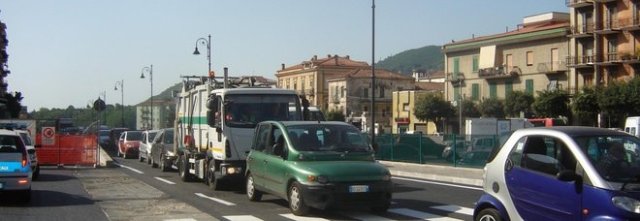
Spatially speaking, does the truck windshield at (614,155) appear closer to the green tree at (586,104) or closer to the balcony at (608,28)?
the green tree at (586,104)

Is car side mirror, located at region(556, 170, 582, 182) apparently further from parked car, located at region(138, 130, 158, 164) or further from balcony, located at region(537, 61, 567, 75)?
balcony, located at region(537, 61, 567, 75)

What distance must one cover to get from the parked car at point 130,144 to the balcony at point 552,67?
45.6 m

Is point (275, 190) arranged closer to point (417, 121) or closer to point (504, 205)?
point (504, 205)

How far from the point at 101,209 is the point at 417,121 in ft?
263

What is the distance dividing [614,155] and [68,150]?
25500mm

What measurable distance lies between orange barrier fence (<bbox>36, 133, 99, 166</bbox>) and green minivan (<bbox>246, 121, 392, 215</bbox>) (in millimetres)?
16580

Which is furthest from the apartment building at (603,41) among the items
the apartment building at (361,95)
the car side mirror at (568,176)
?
the car side mirror at (568,176)

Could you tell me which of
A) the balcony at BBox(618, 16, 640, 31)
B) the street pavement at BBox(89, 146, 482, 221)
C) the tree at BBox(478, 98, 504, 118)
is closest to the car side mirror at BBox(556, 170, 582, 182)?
the street pavement at BBox(89, 146, 482, 221)

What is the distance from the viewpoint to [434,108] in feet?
278

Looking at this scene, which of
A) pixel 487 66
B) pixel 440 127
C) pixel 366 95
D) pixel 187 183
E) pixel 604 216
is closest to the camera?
pixel 604 216

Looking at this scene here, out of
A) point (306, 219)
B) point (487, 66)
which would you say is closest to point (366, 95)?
point (487, 66)

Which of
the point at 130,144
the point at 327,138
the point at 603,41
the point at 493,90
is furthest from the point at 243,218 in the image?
the point at 493,90

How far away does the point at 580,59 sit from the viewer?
2707 inches

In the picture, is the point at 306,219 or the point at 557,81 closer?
the point at 306,219
